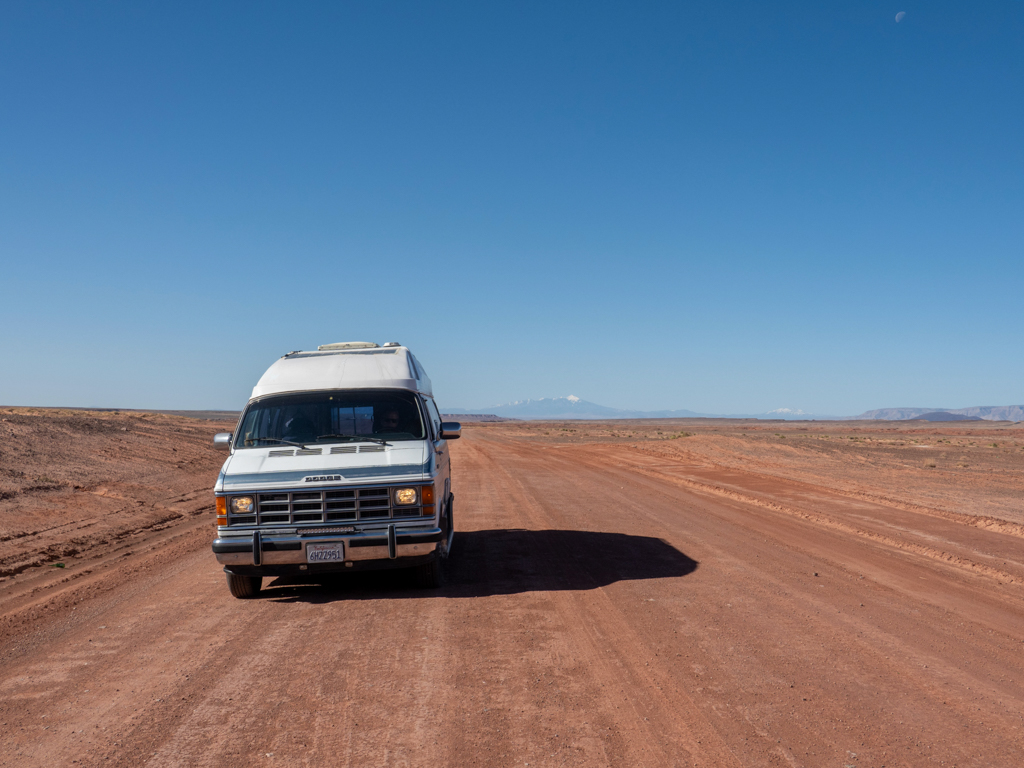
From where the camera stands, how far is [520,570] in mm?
8805

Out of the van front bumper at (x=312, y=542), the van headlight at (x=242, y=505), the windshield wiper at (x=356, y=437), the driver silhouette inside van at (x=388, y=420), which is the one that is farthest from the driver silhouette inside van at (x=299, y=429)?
the van front bumper at (x=312, y=542)

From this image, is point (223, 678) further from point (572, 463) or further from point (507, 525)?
point (572, 463)

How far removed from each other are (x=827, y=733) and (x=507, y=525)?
853 centimetres

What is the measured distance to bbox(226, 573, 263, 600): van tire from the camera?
7.52 metres

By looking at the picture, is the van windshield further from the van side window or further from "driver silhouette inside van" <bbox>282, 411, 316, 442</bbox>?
the van side window

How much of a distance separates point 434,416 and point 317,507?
10.3ft

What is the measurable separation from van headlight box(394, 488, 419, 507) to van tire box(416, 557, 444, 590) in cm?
79

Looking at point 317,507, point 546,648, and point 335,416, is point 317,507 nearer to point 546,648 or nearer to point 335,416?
point 335,416

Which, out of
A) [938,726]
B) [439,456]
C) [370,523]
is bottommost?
[938,726]

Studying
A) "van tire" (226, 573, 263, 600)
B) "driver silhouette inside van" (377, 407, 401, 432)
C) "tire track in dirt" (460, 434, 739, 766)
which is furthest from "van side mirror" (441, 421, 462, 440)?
"van tire" (226, 573, 263, 600)

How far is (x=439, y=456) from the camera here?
8.72m

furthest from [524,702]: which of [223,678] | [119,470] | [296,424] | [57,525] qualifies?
[119,470]

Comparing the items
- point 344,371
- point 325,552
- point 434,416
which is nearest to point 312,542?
point 325,552

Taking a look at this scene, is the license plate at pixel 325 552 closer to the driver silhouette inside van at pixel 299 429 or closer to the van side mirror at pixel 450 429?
the driver silhouette inside van at pixel 299 429
